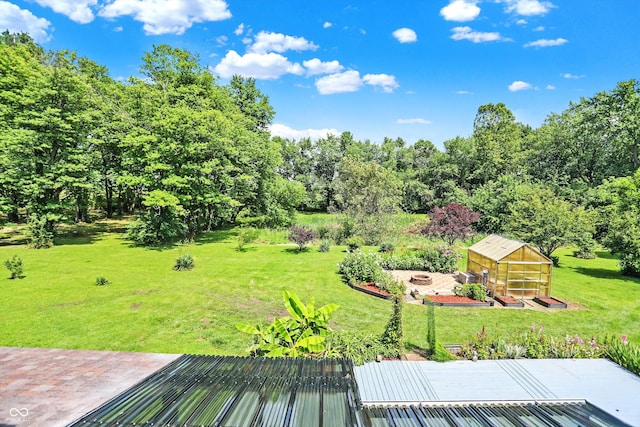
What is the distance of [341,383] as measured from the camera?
178 inches

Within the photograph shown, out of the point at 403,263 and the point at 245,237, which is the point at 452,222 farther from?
the point at 245,237

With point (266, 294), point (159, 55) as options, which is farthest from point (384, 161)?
point (266, 294)

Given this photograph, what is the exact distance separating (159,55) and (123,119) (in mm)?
7627

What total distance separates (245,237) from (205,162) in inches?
257

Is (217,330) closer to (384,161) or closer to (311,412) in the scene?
(311,412)

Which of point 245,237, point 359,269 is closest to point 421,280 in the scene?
point 359,269

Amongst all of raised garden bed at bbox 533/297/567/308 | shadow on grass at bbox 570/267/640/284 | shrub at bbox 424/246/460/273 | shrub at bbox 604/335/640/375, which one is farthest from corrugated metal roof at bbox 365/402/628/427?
shadow on grass at bbox 570/267/640/284

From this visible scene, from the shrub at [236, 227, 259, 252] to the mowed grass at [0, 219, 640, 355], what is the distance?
261cm

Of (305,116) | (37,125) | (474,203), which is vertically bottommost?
(474,203)

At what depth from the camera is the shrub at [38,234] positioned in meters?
21.5

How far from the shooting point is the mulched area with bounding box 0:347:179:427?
4.40 meters

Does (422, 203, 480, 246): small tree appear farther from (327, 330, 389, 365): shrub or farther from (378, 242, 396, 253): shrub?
(327, 330, 389, 365): shrub

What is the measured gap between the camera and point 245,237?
2466 cm

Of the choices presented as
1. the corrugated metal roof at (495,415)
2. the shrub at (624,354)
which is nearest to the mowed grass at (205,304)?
the shrub at (624,354)
